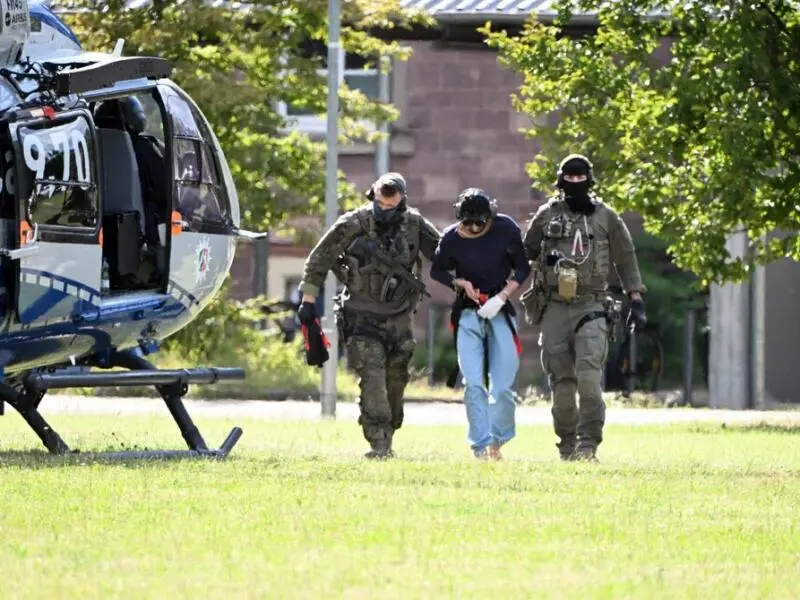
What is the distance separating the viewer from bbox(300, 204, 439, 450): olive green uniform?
1588cm

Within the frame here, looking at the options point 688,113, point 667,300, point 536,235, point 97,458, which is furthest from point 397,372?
point 667,300

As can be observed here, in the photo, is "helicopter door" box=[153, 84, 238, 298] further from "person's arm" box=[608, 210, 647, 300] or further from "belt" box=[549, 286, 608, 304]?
"person's arm" box=[608, 210, 647, 300]

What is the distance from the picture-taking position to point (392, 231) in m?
16.0

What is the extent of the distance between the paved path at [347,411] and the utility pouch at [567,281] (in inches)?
298

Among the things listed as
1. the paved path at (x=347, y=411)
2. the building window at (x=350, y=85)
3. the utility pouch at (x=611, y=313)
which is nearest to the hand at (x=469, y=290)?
the utility pouch at (x=611, y=313)

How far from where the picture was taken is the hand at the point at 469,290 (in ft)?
51.7

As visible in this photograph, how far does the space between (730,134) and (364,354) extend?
4.77m

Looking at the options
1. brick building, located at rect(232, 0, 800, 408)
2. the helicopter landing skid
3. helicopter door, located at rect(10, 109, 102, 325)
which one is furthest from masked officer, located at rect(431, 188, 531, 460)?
brick building, located at rect(232, 0, 800, 408)

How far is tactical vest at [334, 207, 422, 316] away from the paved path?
7125 mm

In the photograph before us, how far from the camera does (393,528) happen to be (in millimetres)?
10633

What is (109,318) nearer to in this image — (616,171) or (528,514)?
(528,514)

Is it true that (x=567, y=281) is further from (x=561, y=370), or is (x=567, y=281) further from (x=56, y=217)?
(x=56, y=217)

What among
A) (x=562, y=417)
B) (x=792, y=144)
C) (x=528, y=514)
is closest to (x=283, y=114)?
(x=792, y=144)

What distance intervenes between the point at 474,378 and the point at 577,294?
33.4 inches
